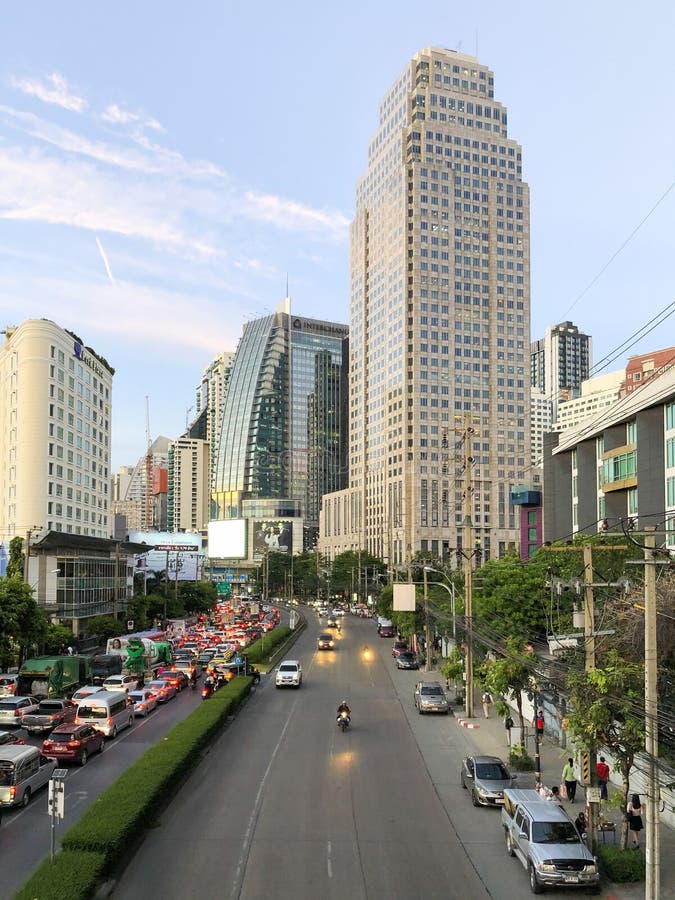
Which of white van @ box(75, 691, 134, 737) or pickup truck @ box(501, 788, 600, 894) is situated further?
white van @ box(75, 691, 134, 737)

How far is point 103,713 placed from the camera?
36.6 meters

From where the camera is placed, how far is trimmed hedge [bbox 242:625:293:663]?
222ft

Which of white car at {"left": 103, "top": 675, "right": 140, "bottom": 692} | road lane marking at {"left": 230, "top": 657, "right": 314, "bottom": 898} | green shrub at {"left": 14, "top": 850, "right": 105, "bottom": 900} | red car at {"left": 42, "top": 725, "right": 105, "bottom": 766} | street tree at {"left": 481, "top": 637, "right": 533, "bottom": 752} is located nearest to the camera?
green shrub at {"left": 14, "top": 850, "right": 105, "bottom": 900}

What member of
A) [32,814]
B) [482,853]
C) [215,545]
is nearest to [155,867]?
[32,814]

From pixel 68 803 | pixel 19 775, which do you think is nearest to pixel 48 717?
pixel 68 803

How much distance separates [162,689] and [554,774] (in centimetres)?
2498

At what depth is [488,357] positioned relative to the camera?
191m

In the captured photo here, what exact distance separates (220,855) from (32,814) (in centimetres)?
688

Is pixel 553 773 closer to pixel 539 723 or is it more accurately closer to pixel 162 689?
pixel 539 723

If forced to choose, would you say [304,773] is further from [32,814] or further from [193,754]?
[32,814]

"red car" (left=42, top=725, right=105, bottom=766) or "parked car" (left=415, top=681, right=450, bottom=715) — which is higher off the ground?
"red car" (left=42, top=725, right=105, bottom=766)

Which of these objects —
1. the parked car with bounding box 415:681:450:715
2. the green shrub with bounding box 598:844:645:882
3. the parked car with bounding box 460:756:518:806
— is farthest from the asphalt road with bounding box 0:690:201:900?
the green shrub with bounding box 598:844:645:882

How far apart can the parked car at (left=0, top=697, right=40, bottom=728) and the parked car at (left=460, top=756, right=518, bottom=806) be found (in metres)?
21.1

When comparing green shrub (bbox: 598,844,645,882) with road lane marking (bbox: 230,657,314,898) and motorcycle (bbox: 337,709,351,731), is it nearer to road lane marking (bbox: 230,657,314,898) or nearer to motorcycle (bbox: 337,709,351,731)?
road lane marking (bbox: 230,657,314,898)
